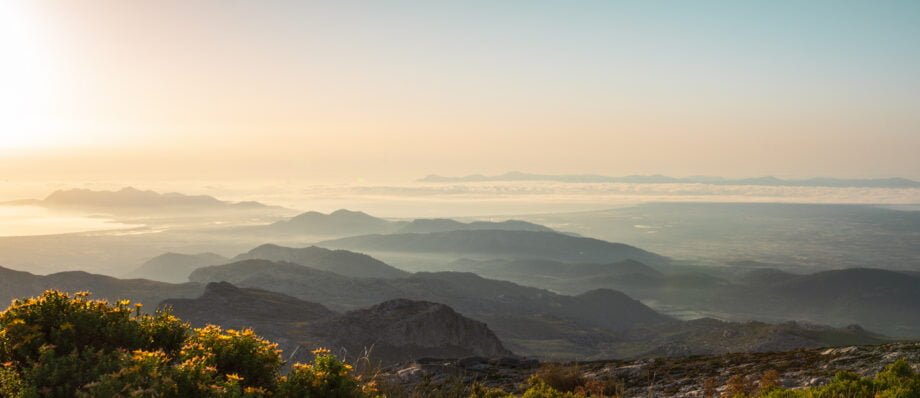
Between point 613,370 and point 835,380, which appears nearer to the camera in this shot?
point 835,380

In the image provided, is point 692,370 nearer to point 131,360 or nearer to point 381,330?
point 131,360

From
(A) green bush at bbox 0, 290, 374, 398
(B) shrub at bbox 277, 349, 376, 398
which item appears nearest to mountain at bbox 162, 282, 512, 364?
(A) green bush at bbox 0, 290, 374, 398

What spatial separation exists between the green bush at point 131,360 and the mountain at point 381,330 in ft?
312

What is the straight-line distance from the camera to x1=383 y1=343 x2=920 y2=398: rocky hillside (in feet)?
51.7

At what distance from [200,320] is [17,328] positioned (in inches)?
5556

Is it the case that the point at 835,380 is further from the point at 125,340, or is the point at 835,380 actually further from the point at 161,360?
the point at 125,340

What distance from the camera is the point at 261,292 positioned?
17650 cm

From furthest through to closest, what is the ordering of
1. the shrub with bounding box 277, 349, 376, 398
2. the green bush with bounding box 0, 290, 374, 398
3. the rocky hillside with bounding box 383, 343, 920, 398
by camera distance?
the rocky hillside with bounding box 383, 343, 920, 398, the shrub with bounding box 277, 349, 376, 398, the green bush with bounding box 0, 290, 374, 398

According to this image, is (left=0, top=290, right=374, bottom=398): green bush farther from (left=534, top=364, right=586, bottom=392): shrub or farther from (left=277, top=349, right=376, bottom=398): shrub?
(left=534, top=364, right=586, bottom=392): shrub

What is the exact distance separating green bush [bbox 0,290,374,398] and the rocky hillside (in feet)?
24.7

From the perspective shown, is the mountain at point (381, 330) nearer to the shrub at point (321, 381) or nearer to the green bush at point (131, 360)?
the green bush at point (131, 360)

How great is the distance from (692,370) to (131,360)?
1640 centimetres

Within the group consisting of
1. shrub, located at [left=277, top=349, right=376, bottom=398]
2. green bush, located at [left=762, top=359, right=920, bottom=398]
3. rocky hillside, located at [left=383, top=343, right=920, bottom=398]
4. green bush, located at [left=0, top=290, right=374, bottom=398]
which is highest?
green bush, located at [left=0, top=290, right=374, bottom=398]

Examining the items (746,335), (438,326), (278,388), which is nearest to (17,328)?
(278,388)
